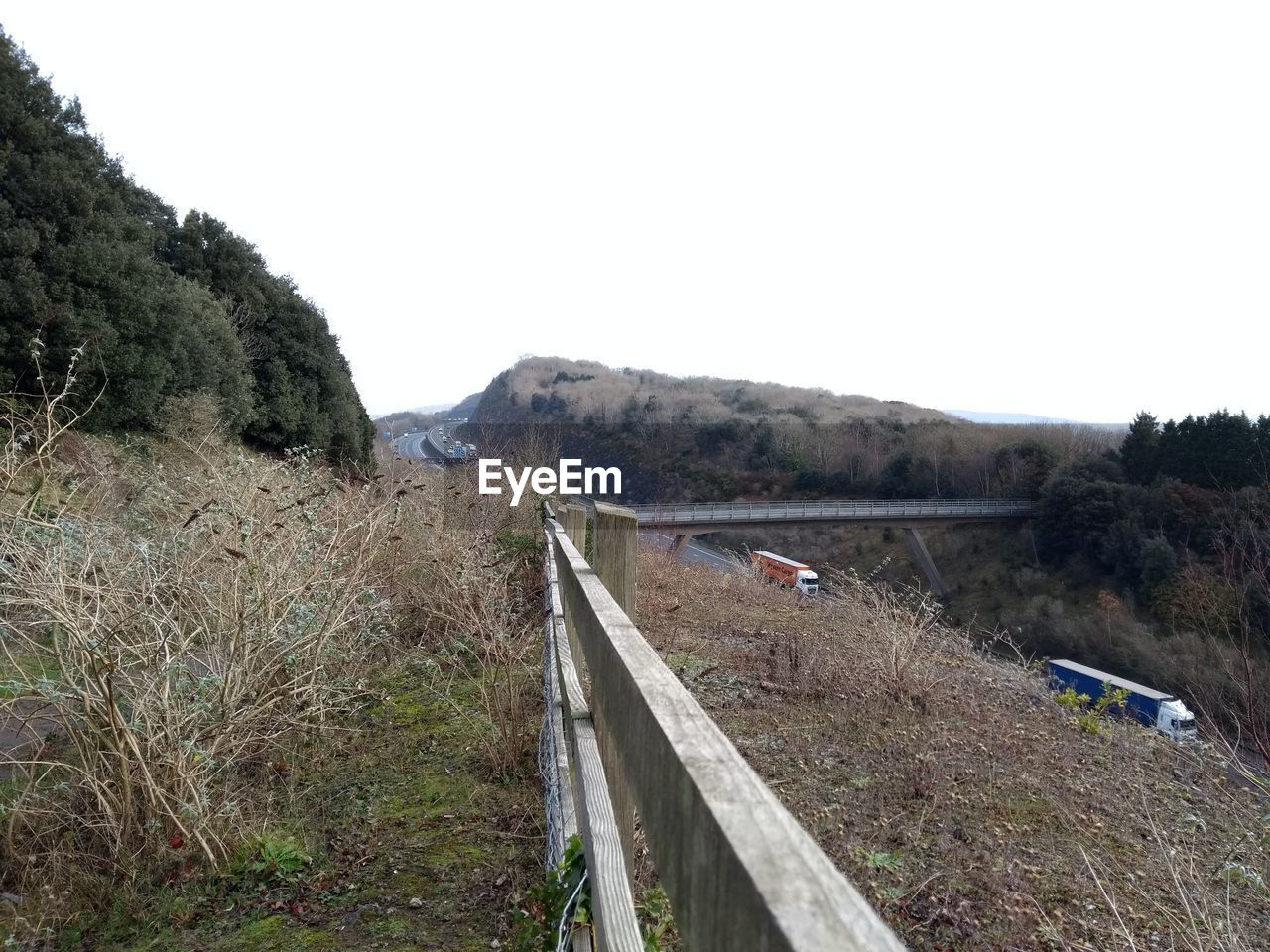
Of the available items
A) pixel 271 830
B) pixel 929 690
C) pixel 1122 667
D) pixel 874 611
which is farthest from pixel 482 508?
pixel 1122 667

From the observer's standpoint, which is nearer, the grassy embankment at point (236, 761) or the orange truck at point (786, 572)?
the grassy embankment at point (236, 761)

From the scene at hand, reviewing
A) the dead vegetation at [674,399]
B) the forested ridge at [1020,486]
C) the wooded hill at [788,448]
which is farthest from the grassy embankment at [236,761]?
A: the dead vegetation at [674,399]

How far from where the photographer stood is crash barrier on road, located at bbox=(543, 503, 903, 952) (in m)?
0.49

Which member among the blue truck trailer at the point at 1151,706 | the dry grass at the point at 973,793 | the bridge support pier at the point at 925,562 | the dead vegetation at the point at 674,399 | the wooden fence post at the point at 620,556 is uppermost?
the dead vegetation at the point at 674,399

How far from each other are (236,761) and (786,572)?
18944 millimetres

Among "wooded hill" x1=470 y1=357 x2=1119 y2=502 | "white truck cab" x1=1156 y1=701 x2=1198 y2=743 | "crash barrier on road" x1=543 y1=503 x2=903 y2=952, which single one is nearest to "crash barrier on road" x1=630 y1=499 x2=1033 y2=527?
"wooded hill" x1=470 y1=357 x2=1119 y2=502

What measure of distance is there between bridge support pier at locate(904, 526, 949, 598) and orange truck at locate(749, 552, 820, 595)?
17.8 m

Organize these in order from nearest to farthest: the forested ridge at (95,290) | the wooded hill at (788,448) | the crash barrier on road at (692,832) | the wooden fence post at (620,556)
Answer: the crash barrier on road at (692,832) < the wooden fence post at (620,556) < the forested ridge at (95,290) < the wooded hill at (788,448)

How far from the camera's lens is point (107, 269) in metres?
15.8

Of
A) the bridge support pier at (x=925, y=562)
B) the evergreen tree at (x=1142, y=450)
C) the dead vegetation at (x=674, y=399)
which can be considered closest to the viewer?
the evergreen tree at (x=1142, y=450)

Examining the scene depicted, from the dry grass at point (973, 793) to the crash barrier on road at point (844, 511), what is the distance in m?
25.1

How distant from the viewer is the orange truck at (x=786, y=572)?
1625cm

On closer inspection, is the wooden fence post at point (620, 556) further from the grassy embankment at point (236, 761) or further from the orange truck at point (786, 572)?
the orange truck at point (786, 572)

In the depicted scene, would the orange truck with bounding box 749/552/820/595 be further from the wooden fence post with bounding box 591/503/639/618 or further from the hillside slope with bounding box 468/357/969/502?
the hillside slope with bounding box 468/357/969/502
